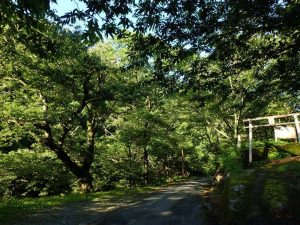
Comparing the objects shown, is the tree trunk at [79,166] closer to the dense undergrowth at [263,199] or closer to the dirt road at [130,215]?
the dirt road at [130,215]

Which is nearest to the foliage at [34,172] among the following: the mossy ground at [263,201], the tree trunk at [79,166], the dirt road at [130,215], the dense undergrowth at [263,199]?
the tree trunk at [79,166]

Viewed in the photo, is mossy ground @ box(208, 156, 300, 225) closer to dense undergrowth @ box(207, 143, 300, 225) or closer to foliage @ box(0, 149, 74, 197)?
dense undergrowth @ box(207, 143, 300, 225)

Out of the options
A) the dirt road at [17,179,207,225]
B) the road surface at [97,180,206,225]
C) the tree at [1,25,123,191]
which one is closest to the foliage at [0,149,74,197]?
the tree at [1,25,123,191]

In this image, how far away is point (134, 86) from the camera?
898 cm

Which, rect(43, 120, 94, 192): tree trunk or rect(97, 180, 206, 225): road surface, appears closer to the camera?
rect(97, 180, 206, 225): road surface

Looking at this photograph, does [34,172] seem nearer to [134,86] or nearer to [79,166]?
[79,166]

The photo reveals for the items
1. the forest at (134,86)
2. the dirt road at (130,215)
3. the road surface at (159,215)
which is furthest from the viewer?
the dirt road at (130,215)

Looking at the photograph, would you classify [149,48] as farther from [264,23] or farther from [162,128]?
[162,128]

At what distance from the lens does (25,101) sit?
19.7 meters

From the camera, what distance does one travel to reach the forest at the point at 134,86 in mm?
6785

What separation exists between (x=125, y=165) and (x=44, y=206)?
1282cm

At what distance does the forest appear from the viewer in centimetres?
679

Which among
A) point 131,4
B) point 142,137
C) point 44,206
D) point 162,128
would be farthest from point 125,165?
point 131,4

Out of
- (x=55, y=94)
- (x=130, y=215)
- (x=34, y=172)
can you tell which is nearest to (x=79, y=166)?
(x=34, y=172)
